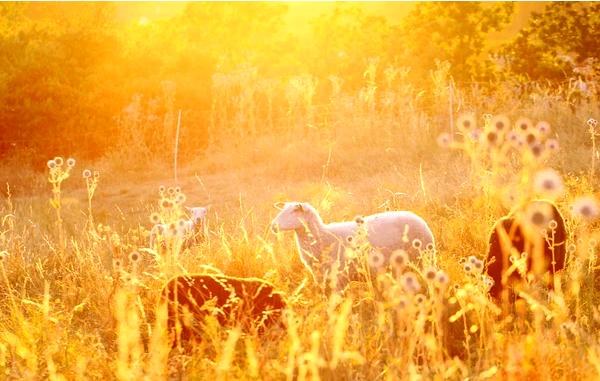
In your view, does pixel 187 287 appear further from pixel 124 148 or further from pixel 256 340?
pixel 124 148

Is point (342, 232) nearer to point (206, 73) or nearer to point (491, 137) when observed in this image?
point (491, 137)

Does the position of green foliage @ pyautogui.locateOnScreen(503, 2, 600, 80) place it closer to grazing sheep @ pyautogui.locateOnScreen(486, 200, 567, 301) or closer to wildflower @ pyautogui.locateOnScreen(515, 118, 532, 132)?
wildflower @ pyautogui.locateOnScreen(515, 118, 532, 132)

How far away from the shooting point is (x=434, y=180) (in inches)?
342

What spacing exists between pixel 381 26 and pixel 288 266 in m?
24.7

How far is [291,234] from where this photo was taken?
20.8 ft

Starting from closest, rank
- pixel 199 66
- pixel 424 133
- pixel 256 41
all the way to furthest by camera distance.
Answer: pixel 424 133 < pixel 199 66 < pixel 256 41

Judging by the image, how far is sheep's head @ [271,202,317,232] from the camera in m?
4.64

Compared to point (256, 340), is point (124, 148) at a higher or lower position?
higher

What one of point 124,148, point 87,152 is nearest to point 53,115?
point 87,152

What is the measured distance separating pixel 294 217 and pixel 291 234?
1.68 meters

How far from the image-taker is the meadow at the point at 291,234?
9.59 ft

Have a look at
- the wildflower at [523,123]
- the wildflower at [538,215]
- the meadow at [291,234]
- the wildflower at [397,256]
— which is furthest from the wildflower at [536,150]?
the wildflower at [397,256]

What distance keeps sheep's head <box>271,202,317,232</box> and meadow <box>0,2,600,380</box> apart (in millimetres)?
275

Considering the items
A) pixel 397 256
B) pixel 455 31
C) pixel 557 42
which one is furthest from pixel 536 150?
pixel 455 31
